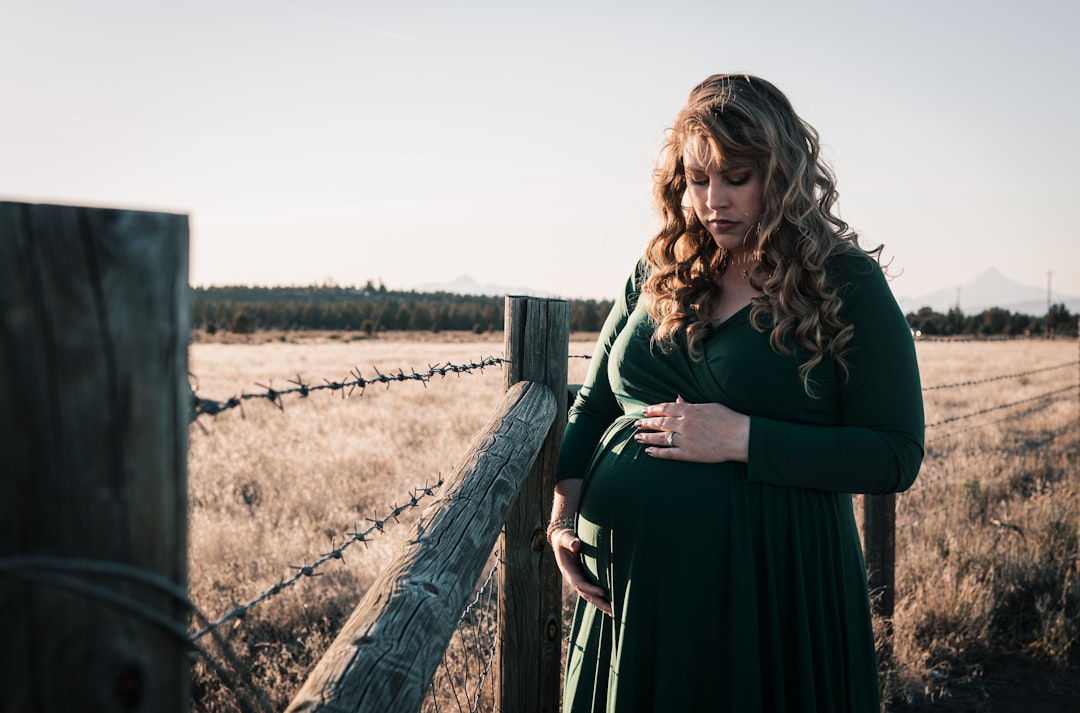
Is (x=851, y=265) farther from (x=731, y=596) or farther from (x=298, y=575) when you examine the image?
(x=298, y=575)

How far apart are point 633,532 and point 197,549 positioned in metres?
3.77

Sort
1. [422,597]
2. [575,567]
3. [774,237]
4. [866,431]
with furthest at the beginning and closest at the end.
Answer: [575,567]
[774,237]
[866,431]
[422,597]

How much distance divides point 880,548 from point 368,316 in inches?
3106

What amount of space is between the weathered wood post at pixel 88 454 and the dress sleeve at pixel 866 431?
1.37 meters

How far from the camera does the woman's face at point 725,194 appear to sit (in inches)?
75.5

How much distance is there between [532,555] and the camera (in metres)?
2.29

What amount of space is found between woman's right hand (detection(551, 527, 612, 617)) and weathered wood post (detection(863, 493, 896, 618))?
2.32 m

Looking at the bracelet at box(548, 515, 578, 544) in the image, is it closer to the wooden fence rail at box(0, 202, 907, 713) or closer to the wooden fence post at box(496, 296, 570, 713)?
the wooden fence post at box(496, 296, 570, 713)

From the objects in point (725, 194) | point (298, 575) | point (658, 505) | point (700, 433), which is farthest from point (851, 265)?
point (298, 575)

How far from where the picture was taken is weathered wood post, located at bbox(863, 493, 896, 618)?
3949mm

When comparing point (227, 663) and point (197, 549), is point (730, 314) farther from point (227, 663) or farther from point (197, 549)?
point (197, 549)

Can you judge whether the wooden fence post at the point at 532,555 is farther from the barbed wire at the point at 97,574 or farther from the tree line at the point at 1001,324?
the tree line at the point at 1001,324

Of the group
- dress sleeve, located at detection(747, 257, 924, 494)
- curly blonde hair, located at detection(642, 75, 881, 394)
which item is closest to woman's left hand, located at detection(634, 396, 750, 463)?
dress sleeve, located at detection(747, 257, 924, 494)

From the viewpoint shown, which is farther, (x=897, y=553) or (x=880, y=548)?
(x=897, y=553)
